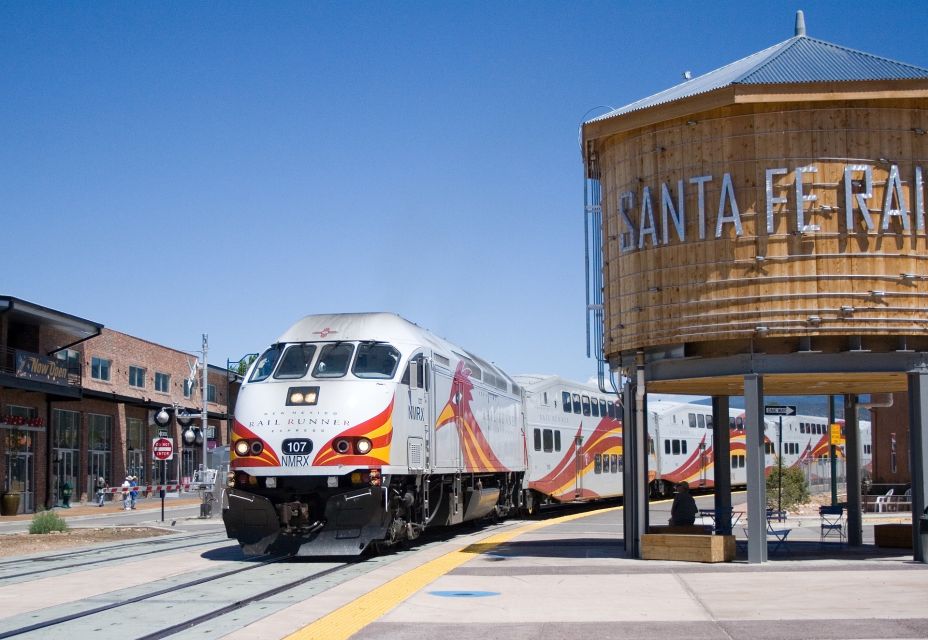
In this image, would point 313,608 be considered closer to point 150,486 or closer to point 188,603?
point 188,603

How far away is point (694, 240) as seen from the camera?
17188mm

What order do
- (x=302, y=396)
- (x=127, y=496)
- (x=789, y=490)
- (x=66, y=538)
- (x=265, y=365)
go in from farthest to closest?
(x=127, y=496) < (x=789, y=490) < (x=66, y=538) < (x=265, y=365) < (x=302, y=396)

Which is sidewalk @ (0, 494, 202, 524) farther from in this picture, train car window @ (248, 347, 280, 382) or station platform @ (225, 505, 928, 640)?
station platform @ (225, 505, 928, 640)

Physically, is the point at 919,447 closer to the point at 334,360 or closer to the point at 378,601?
the point at 378,601

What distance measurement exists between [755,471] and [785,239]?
3.52m

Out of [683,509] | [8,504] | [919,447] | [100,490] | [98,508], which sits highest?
[919,447]

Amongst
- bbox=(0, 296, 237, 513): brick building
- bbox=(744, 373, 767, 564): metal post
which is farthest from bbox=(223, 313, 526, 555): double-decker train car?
bbox=(0, 296, 237, 513): brick building

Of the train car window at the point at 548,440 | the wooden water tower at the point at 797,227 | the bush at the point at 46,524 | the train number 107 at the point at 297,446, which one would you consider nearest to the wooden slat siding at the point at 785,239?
the wooden water tower at the point at 797,227

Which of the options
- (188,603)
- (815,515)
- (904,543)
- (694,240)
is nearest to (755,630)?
(188,603)

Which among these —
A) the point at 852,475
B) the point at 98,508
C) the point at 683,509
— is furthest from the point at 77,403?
the point at 852,475

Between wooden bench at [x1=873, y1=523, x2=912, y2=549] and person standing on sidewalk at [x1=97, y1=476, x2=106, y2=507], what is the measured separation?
39.7m

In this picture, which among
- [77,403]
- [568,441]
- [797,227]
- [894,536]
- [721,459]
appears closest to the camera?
[797,227]

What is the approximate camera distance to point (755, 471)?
55.2 feet

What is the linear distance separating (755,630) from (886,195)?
826 centimetres
